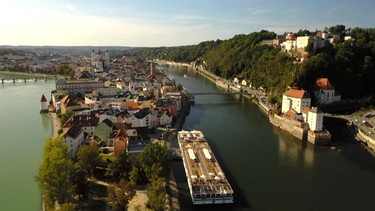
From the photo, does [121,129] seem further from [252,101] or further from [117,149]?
[252,101]

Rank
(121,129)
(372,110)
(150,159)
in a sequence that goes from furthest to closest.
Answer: (372,110) → (121,129) → (150,159)

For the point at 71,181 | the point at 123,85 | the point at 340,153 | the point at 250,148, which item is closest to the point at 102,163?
the point at 71,181

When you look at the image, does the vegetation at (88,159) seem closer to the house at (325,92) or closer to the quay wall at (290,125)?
the quay wall at (290,125)

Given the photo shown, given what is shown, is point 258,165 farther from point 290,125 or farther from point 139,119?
point 139,119

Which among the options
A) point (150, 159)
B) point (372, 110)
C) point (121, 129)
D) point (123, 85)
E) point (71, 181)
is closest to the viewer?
point (71, 181)

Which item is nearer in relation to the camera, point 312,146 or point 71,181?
point 71,181

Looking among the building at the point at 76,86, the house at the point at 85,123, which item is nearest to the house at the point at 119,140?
the house at the point at 85,123

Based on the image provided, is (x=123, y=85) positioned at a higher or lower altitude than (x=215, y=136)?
higher
